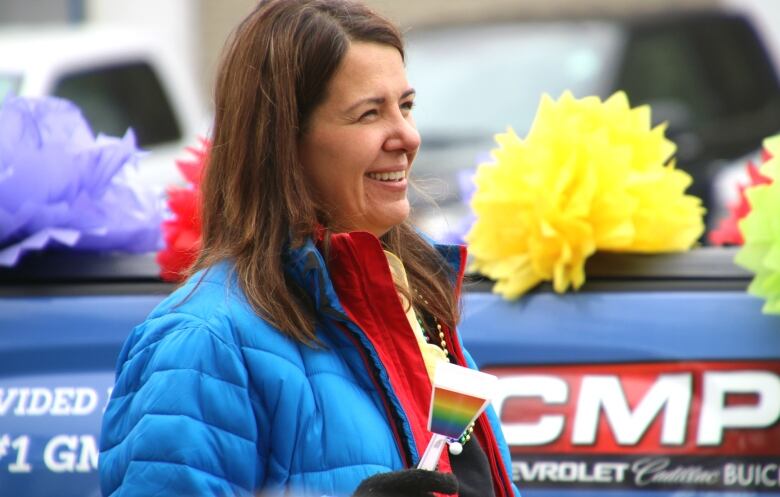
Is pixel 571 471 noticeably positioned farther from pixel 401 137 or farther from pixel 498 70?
pixel 498 70

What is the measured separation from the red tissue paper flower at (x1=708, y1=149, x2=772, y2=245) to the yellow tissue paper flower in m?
0.13

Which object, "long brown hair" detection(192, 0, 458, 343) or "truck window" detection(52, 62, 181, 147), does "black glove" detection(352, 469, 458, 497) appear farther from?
"truck window" detection(52, 62, 181, 147)

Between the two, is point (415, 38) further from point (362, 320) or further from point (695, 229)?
point (362, 320)

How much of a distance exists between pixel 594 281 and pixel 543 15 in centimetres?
555

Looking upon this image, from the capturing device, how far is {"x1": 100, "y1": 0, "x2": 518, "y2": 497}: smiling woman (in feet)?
6.38

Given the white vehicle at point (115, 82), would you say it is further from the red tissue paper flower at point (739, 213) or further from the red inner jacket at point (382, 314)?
the red inner jacket at point (382, 314)

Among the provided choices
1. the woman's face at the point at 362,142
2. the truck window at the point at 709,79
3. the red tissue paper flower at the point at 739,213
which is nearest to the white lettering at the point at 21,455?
the woman's face at the point at 362,142

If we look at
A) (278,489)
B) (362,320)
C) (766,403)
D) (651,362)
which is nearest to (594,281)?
(651,362)

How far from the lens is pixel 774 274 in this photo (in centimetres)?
293

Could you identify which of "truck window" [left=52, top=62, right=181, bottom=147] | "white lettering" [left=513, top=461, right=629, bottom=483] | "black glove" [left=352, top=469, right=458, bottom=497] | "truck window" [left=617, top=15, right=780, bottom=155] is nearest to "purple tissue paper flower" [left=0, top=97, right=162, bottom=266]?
"white lettering" [left=513, top=461, right=629, bottom=483]

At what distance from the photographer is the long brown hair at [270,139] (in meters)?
2.13

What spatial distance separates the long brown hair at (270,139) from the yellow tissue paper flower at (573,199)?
955 millimetres

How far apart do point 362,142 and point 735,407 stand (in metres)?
1.10

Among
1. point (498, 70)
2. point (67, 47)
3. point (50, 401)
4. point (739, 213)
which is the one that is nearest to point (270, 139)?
point (50, 401)
